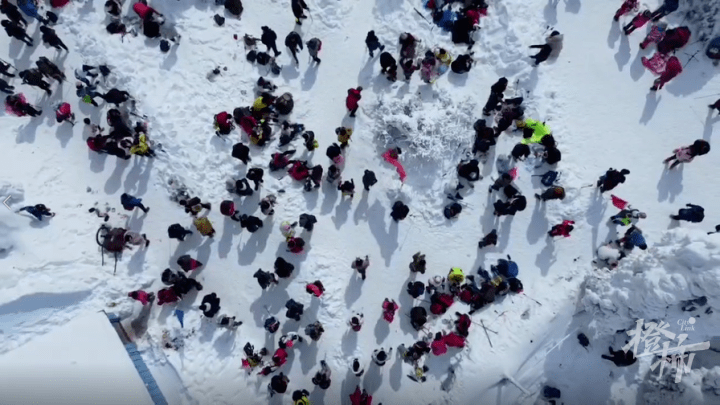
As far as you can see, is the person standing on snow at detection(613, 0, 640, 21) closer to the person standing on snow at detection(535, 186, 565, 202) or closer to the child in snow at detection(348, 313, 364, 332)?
the person standing on snow at detection(535, 186, 565, 202)

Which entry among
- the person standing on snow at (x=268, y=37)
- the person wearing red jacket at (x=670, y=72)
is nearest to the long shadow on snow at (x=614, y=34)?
the person wearing red jacket at (x=670, y=72)

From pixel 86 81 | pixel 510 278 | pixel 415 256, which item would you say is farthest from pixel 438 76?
pixel 86 81

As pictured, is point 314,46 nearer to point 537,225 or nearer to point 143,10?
point 143,10

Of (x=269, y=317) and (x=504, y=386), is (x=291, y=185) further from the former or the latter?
(x=504, y=386)

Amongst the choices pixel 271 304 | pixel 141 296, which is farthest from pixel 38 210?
pixel 271 304

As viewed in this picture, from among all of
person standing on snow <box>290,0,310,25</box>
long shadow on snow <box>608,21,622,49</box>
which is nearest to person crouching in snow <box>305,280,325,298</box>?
person standing on snow <box>290,0,310,25</box>
